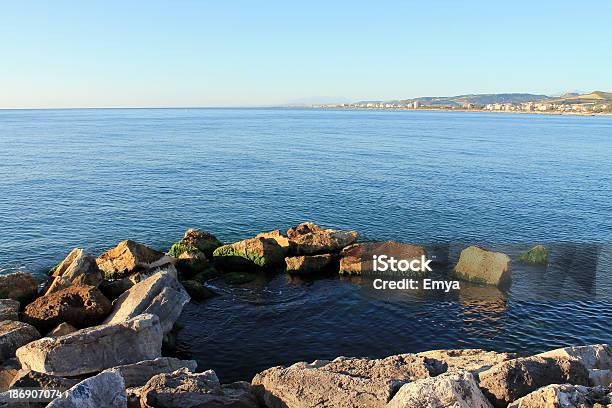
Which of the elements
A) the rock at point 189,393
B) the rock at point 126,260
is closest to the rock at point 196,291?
the rock at point 126,260

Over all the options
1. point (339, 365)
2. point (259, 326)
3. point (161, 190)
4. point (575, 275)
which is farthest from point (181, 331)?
point (161, 190)

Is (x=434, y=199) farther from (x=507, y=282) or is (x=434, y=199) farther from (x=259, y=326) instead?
(x=259, y=326)

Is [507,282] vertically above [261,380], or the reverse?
[261,380]

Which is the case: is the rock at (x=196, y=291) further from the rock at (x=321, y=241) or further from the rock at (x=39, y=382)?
the rock at (x=39, y=382)

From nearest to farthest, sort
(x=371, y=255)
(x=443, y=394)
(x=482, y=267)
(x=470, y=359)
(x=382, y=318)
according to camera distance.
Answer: (x=443, y=394) < (x=470, y=359) < (x=382, y=318) < (x=482, y=267) < (x=371, y=255)

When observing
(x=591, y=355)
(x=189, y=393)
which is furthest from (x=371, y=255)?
(x=189, y=393)

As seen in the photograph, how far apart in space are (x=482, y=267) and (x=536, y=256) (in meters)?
6.65

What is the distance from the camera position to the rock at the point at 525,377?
48.3 ft

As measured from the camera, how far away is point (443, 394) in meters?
12.6

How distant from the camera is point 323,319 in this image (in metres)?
30.4

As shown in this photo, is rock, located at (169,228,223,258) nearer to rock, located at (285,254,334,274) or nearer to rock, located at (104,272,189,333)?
rock, located at (285,254,334,274)

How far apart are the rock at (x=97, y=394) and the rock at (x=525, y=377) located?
1191 centimetres

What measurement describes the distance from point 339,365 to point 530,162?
87.8m

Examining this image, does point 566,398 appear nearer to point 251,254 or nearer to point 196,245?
point 251,254
